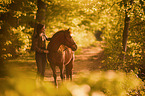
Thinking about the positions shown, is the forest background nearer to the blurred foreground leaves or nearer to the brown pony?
the brown pony

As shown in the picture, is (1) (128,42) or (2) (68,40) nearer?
(2) (68,40)

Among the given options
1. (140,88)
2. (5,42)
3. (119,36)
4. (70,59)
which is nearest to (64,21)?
(119,36)

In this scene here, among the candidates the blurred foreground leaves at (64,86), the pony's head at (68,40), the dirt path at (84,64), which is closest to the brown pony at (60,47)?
the pony's head at (68,40)

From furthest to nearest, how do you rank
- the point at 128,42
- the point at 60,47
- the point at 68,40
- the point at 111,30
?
the point at 111,30
the point at 128,42
the point at 60,47
the point at 68,40

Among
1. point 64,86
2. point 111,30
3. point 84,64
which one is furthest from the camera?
point 84,64

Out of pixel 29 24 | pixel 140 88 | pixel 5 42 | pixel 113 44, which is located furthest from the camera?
pixel 29 24

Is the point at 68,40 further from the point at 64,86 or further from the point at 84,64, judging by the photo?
the point at 84,64

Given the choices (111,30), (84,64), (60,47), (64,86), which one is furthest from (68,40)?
(84,64)

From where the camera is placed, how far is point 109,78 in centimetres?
191

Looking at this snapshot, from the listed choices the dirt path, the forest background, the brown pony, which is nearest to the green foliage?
the forest background

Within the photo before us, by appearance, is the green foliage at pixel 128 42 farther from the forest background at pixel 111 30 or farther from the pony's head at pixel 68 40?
the pony's head at pixel 68 40

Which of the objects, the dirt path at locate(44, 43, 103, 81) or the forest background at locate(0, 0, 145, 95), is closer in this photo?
the forest background at locate(0, 0, 145, 95)

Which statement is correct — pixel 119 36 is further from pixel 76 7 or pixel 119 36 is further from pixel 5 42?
pixel 5 42

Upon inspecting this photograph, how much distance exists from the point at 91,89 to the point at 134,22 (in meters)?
10.2
